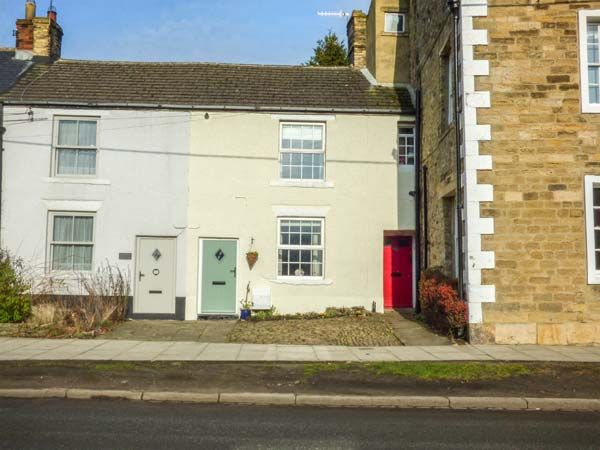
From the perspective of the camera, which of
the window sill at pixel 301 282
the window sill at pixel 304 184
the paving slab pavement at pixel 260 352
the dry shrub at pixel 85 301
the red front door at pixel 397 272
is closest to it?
the paving slab pavement at pixel 260 352

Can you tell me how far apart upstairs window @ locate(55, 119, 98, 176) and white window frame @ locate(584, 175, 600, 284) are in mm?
12205

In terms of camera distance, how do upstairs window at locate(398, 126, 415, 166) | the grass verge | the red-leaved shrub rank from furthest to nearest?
upstairs window at locate(398, 126, 415, 166)
the red-leaved shrub
the grass verge

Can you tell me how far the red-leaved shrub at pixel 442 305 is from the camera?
1080 centimetres

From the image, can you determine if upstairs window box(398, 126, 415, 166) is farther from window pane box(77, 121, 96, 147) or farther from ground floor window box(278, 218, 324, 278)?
window pane box(77, 121, 96, 147)

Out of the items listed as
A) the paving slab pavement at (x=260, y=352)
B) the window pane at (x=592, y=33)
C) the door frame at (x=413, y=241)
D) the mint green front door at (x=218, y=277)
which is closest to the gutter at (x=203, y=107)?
the door frame at (x=413, y=241)

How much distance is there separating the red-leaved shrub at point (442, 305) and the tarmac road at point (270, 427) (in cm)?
423

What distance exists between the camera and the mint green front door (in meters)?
14.6

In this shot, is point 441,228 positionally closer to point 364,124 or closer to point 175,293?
point 364,124

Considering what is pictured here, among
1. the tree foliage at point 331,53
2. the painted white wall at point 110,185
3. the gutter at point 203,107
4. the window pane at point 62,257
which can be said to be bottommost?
the window pane at point 62,257

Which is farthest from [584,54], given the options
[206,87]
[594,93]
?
[206,87]

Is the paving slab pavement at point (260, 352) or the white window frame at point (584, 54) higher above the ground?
the white window frame at point (584, 54)

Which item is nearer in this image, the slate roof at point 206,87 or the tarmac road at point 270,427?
the tarmac road at point 270,427

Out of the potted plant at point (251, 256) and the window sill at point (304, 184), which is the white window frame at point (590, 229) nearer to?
the window sill at point (304, 184)

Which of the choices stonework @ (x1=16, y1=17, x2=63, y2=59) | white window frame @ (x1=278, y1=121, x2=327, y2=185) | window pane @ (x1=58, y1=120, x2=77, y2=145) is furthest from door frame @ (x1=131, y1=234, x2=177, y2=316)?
stonework @ (x1=16, y1=17, x2=63, y2=59)
